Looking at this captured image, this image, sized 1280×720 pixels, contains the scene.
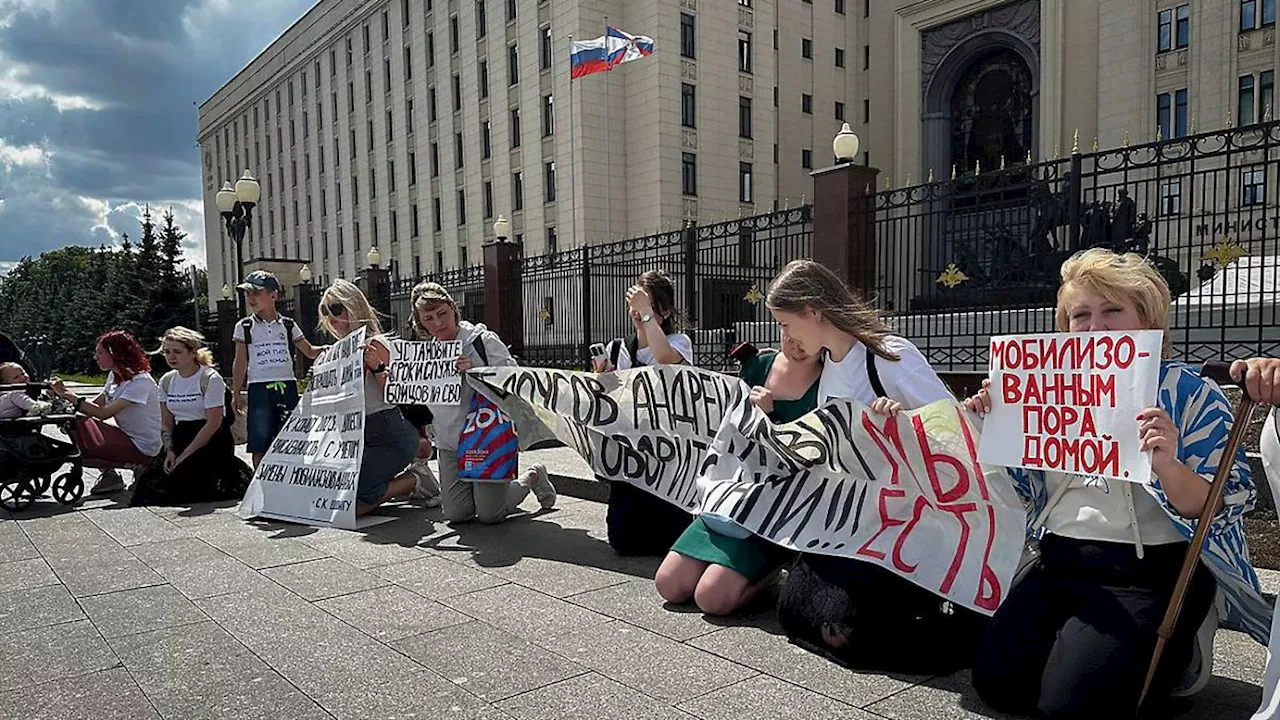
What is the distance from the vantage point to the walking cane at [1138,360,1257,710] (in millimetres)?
2736

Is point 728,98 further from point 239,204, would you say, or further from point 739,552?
point 739,552

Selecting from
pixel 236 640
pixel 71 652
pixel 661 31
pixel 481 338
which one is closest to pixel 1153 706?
pixel 236 640

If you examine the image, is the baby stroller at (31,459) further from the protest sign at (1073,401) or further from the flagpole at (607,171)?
the flagpole at (607,171)

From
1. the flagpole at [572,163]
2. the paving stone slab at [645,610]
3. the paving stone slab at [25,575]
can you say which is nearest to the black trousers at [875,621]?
the paving stone slab at [645,610]

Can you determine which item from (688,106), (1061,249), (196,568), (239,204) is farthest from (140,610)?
(688,106)

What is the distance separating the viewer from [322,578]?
17.6 ft

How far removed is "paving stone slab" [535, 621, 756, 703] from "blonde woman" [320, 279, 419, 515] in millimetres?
3448

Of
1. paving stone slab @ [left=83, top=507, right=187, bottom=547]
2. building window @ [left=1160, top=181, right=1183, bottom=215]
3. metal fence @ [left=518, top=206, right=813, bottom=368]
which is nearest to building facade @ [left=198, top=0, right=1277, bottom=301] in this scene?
building window @ [left=1160, top=181, right=1183, bottom=215]

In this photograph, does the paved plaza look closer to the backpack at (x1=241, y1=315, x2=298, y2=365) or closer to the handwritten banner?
the handwritten banner

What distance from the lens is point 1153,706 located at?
2.99 metres

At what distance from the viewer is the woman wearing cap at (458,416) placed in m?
6.77

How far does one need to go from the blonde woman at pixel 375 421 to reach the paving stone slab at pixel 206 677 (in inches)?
107

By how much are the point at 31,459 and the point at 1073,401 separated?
836cm

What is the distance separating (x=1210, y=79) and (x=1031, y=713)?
31.7 meters
